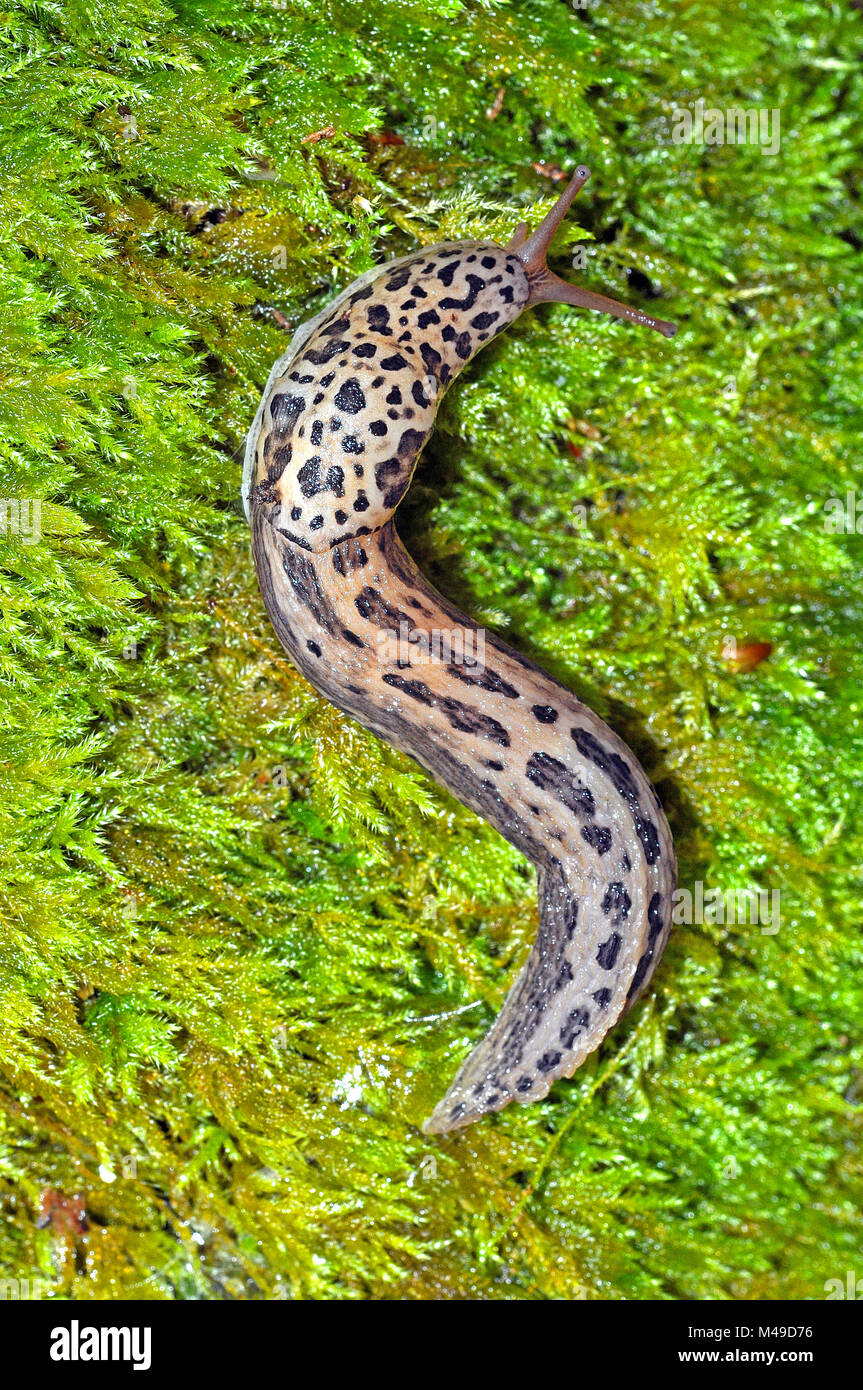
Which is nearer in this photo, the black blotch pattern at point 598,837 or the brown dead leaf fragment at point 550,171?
the black blotch pattern at point 598,837

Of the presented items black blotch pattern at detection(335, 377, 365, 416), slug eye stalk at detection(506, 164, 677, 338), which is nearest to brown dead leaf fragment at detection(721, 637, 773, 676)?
slug eye stalk at detection(506, 164, 677, 338)

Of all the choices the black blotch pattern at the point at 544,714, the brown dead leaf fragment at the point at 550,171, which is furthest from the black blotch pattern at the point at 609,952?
the brown dead leaf fragment at the point at 550,171

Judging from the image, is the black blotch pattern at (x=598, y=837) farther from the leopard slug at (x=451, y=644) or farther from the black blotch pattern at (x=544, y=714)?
the black blotch pattern at (x=544, y=714)

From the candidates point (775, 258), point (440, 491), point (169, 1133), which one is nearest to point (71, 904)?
point (169, 1133)

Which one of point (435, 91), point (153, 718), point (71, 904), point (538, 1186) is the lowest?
point (538, 1186)

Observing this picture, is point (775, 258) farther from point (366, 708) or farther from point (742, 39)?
point (366, 708)

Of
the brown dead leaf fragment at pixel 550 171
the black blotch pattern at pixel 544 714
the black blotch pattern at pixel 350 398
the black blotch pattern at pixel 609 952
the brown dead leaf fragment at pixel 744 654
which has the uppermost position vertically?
A: the brown dead leaf fragment at pixel 550 171

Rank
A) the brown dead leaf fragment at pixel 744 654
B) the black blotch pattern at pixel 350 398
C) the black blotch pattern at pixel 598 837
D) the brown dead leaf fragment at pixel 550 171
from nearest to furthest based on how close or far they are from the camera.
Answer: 1. the black blotch pattern at pixel 350 398
2. the black blotch pattern at pixel 598 837
3. the brown dead leaf fragment at pixel 550 171
4. the brown dead leaf fragment at pixel 744 654

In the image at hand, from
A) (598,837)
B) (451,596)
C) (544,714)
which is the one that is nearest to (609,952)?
(598,837)
